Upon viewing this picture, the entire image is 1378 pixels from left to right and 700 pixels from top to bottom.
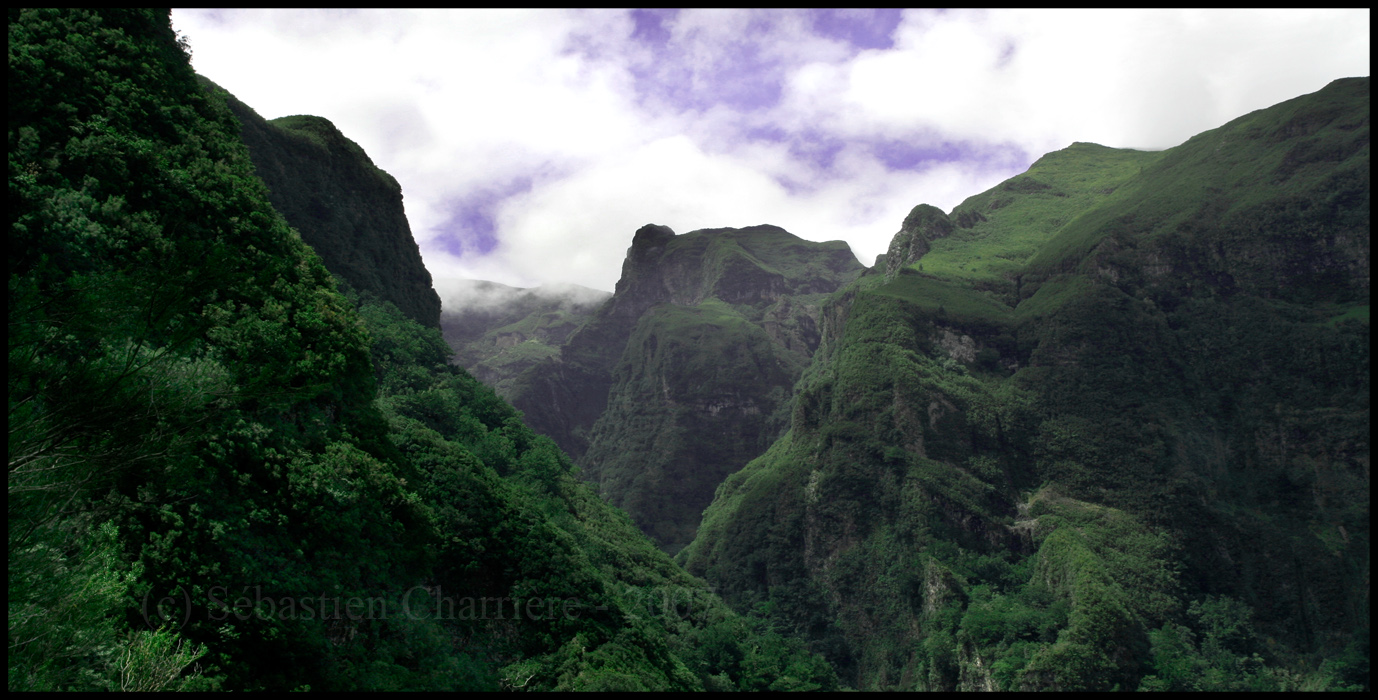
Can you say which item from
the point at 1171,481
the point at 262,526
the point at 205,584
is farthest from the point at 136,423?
the point at 1171,481

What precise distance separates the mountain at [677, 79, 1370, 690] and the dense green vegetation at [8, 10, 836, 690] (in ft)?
251

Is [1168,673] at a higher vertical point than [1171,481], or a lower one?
lower

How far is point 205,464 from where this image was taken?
17484 mm

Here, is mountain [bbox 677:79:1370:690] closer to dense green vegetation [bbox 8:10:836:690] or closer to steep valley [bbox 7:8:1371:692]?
steep valley [bbox 7:8:1371:692]

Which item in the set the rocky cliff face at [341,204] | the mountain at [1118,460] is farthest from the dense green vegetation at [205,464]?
the mountain at [1118,460]

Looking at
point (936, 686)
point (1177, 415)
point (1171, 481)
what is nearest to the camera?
point (936, 686)

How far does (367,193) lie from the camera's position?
3423 inches

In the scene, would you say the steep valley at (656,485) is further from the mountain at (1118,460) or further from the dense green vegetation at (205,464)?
the mountain at (1118,460)

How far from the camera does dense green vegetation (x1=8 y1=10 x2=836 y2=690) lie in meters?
11.2

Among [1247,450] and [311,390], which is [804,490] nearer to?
[1247,450]

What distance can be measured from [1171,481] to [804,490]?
59.0 meters

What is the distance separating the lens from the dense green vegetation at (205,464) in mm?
11219

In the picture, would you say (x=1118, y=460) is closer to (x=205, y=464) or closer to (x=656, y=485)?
(x=656, y=485)

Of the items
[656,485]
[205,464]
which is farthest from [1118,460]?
[205,464]
